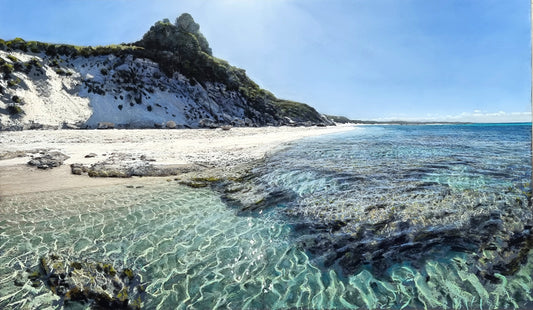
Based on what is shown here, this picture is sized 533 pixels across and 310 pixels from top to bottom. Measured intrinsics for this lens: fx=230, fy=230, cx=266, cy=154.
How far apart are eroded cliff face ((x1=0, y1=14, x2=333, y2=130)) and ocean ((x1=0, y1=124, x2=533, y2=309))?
3469 centimetres

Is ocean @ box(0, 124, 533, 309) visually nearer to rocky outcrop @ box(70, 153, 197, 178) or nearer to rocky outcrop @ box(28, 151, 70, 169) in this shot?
rocky outcrop @ box(70, 153, 197, 178)

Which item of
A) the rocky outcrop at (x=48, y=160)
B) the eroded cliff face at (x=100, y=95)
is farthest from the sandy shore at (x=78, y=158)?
the eroded cliff face at (x=100, y=95)

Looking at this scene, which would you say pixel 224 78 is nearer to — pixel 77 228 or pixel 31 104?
pixel 31 104

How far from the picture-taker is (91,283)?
479cm

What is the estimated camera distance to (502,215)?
7.41 meters

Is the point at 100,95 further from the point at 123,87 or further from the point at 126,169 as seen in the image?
the point at 126,169

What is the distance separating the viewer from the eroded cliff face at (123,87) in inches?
1382

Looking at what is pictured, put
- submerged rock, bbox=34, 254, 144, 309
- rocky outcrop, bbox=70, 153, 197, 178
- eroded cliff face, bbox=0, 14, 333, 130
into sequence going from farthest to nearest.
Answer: eroded cliff face, bbox=0, 14, 333, 130 < rocky outcrop, bbox=70, 153, 197, 178 < submerged rock, bbox=34, 254, 144, 309

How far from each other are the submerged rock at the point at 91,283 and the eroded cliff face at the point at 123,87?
36982 mm

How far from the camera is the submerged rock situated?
445cm

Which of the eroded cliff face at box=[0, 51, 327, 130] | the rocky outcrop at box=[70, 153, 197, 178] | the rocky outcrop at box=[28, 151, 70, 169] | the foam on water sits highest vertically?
the eroded cliff face at box=[0, 51, 327, 130]

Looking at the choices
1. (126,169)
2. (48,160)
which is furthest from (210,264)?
(48,160)

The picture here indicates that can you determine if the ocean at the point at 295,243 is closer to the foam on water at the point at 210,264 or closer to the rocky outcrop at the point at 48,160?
the foam on water at the point at 210,264

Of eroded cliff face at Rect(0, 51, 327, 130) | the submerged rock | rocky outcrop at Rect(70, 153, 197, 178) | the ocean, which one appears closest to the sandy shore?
rocky outcrop at Rect(70, 153, 197, 178)
